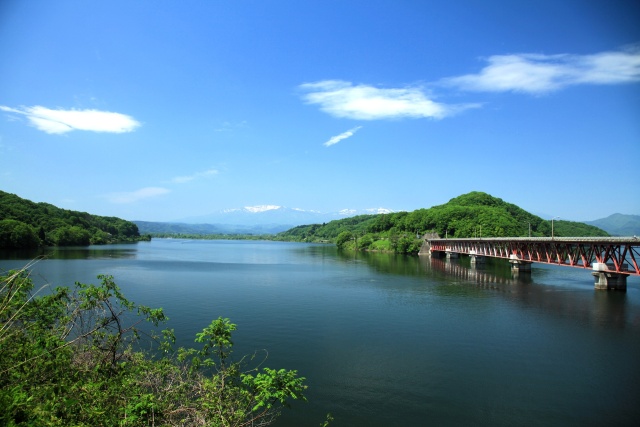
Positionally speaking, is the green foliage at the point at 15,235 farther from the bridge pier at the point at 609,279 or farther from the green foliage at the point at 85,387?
the bridge pier at the point at 609,279

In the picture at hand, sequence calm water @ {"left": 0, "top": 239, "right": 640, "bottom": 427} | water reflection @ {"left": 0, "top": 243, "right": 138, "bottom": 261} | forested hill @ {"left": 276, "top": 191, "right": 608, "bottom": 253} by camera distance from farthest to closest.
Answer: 1. forested hill @ {"left": 276, "top": 191, "right": 608, "bottom": 253}
2. water reflection @ {"left": 0, "top": 243, "right": 138, "bottom": 261}
3. calm water @ {"left": 0, "top": 239, "right": 640, "bottom": 427}

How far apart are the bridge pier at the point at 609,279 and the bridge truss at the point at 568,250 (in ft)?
1.39

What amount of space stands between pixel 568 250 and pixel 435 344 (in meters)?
35.4

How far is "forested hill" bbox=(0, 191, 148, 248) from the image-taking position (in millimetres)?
91000

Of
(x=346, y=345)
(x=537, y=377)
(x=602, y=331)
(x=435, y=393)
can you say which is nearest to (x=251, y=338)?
(x=346, y=345)

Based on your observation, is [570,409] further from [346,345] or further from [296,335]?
[296,335]

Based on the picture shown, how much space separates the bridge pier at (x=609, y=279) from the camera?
43094mm

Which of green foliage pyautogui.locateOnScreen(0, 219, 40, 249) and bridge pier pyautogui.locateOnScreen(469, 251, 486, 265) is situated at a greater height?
green foliage pyautogui.locateOnScreen(0, 219, 40, 249)

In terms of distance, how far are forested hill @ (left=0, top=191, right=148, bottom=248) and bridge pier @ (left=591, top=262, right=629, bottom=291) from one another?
113821mm

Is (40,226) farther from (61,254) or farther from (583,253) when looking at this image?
(583,253)

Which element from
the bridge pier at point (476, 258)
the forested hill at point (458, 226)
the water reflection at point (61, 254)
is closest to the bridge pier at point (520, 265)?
the bridge pier at point (476, 258)

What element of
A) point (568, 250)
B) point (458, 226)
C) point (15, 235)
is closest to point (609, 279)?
point (568, 250)

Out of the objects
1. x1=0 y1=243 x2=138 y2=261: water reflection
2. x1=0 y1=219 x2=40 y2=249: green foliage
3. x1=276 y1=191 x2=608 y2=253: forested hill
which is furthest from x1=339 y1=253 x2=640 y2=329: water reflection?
x1=0 y1=219 x2=40 y2=249: green foliage

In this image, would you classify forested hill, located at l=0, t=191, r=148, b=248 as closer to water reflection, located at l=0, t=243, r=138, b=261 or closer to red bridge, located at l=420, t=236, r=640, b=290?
water reflection, located at l=0, t=243, r=138, b=261
